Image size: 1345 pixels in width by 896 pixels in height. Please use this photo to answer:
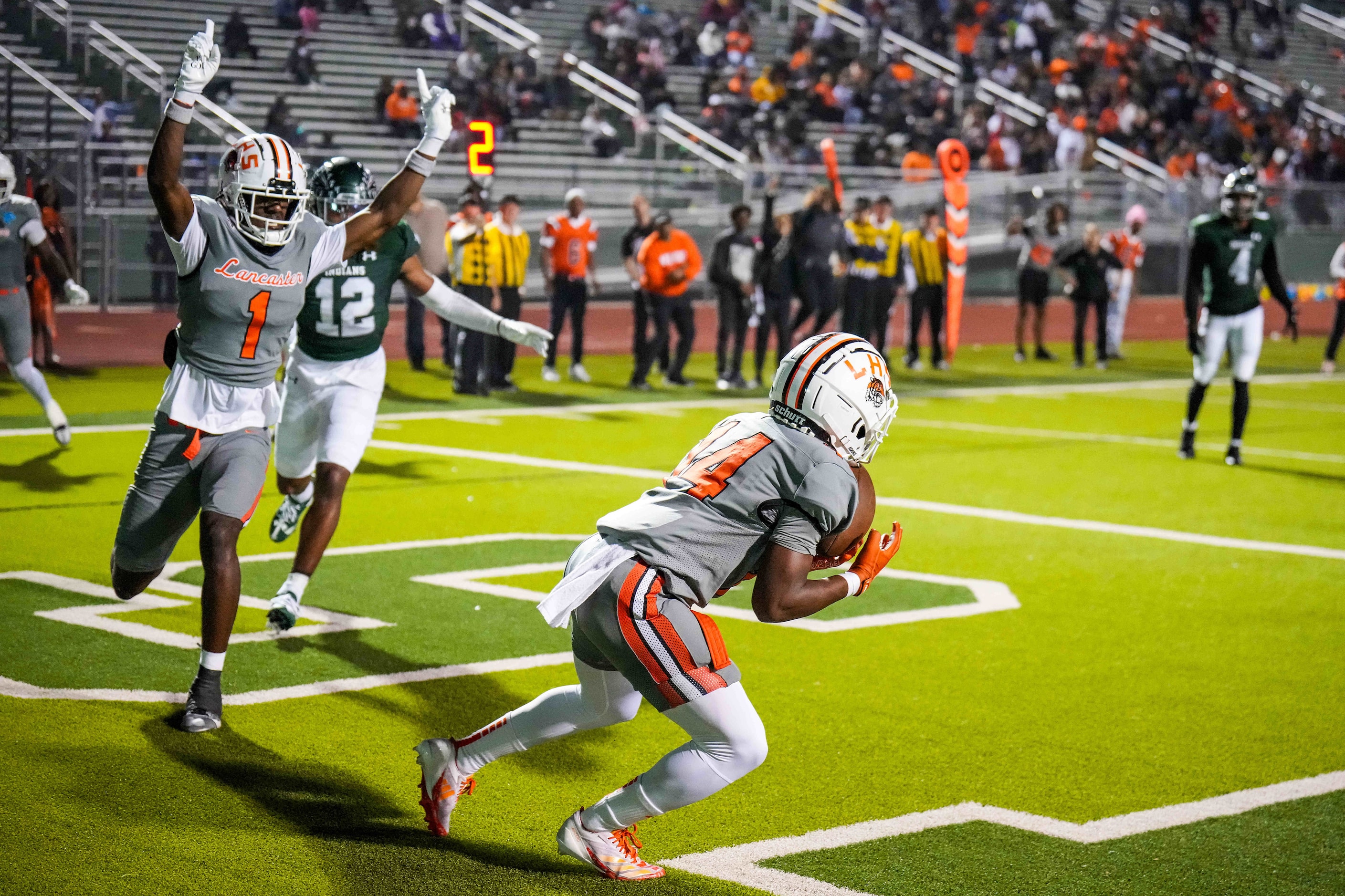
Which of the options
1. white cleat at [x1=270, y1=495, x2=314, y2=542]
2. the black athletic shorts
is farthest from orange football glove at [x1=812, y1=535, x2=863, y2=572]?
the black athletic shorts

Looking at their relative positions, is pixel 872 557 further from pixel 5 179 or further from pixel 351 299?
pixel 5 179

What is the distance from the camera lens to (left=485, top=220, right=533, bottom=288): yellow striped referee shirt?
53.2ft

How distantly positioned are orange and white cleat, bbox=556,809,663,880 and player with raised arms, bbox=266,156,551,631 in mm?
2870

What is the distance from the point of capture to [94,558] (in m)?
7.97

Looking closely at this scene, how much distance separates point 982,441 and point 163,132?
9551 millimetres

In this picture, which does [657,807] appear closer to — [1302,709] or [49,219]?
[1302,709]

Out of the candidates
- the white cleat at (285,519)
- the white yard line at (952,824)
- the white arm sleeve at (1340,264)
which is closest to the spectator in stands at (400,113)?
the white arm sleeve at (1340,264)

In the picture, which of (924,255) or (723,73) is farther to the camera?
(723,73)

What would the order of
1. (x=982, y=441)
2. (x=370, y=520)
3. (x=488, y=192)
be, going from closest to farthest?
(x=370, y=520)
(x=982, y=441)
(x=488, y=192)

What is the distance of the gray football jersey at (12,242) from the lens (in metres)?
11.3

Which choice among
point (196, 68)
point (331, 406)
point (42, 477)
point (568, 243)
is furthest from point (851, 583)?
point (568, 243)

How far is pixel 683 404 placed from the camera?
52.2 ft

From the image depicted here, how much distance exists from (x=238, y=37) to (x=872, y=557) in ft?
74.4

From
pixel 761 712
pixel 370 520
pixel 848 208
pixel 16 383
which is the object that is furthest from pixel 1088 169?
pixel 761 712
